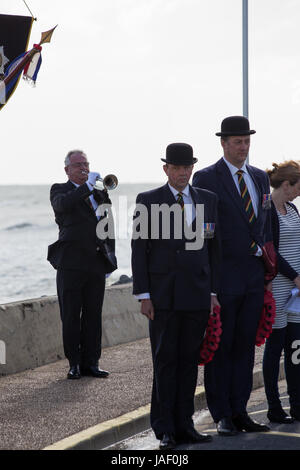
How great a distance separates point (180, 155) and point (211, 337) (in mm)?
1227

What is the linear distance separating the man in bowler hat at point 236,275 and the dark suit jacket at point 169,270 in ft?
1.19

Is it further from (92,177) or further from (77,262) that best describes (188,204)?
(77,262)

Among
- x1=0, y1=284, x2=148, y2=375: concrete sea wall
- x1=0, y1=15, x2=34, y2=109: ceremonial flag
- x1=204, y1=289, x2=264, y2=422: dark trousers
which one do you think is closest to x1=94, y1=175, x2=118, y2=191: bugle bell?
x1=0, y1=15, x2=34, y2=109: ceremonial flag

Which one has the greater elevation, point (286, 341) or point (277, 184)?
point (277, 184)

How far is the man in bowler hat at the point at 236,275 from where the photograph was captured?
6.10m

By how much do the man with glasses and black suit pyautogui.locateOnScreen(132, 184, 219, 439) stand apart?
2090 mm

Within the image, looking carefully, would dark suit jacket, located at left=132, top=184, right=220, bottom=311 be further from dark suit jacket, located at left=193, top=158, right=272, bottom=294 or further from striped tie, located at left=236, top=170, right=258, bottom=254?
striped tie, located at left=236, top=170, right=258, bottom=254

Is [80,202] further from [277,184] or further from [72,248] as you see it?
[277,184]

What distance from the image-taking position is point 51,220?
63.4m

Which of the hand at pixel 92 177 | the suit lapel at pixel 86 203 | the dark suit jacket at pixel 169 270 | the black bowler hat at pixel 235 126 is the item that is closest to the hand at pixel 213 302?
the dark suit jacket at pixel 169 270

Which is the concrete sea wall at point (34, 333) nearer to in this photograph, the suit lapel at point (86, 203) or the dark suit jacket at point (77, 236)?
the dark suit jacket at point (77, 236)

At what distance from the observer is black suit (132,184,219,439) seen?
18.7 feet

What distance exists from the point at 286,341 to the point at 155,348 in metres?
1.39
